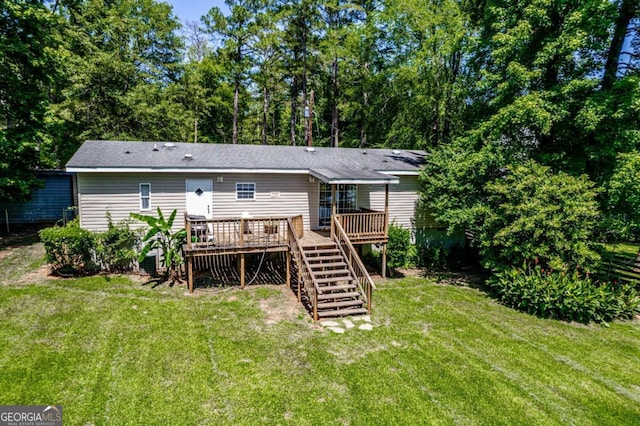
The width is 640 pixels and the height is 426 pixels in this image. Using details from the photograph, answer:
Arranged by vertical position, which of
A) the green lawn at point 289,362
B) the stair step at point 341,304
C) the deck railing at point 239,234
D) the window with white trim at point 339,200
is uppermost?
the window with white trim at point 339,200

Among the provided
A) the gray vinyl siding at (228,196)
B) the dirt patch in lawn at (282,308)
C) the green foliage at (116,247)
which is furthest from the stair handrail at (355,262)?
the green foliage at (116,247)

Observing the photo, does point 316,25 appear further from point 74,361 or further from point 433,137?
point 74,361

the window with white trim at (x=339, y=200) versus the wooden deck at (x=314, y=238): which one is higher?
the window with white trim at (x=339, y=200)

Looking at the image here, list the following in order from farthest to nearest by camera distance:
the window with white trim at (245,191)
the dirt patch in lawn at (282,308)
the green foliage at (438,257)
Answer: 1. the green foliage at (438,257)
2. the window with white trim at (245,191)
3. the dirt patch in lawn at (282,308)

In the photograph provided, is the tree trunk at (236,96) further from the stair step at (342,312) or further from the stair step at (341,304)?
the stair step at (342,312)

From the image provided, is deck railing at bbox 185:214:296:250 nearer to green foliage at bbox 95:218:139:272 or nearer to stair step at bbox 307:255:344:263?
stair step at bbox 307:255:344:263

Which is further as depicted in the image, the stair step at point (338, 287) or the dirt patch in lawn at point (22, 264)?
the dirt patch in lawn at point (22, 264)

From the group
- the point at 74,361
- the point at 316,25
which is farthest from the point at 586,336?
the point at 316,25
